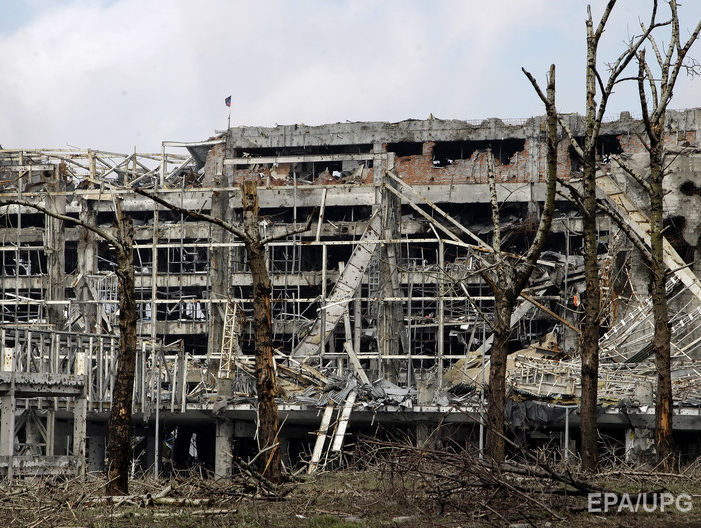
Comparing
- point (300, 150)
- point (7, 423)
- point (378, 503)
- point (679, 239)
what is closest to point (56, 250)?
point (300, 150)

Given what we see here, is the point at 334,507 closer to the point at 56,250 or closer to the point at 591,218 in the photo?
the point at 591,218

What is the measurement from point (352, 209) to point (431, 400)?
17.1 metres

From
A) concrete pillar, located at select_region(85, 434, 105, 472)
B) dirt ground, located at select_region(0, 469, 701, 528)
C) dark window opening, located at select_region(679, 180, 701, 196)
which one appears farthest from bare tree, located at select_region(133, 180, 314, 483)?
dark window opening, located at select_region(679, 180, 701, 196)

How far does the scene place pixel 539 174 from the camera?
136 feet

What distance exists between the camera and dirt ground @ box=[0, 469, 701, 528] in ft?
30.5

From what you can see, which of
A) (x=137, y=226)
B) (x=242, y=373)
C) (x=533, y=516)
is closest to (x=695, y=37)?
(x=533, y=516)

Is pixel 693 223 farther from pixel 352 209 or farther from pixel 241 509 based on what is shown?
pixel 241 509

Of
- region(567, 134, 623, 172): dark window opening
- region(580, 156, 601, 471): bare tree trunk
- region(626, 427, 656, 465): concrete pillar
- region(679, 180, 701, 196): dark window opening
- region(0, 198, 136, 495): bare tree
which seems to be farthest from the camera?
region(567, 134, 623, 172): dark window opening

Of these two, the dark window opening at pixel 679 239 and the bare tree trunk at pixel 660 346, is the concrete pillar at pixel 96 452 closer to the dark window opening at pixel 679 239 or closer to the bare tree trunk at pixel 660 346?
the dark window opening at pixel 679 239

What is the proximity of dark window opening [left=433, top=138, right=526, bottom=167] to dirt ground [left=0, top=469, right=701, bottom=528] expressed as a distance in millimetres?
32182

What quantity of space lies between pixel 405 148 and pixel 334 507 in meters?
34.7

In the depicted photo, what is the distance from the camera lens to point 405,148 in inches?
1746

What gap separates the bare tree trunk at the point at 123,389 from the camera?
12.1 m

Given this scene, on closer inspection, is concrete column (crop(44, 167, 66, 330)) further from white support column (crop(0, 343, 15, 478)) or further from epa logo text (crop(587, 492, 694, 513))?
epa logo text (crop(587, 492, 694, 513))
